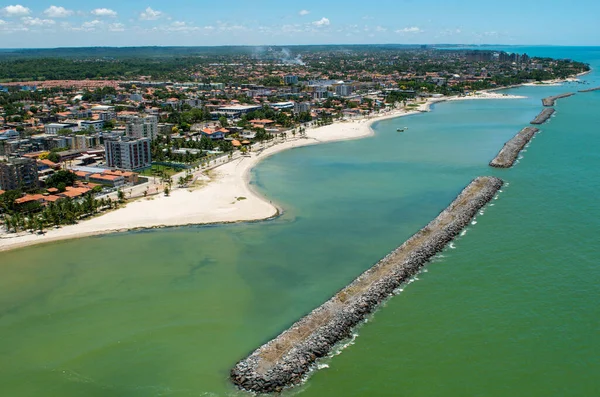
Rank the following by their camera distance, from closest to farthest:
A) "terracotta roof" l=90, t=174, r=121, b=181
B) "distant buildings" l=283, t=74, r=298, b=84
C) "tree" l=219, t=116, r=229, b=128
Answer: "terracotta roof" l=90, t=174, r=121, b=181, "tree" l=219, t=116, r=229, b=128, "distant buildings" l=283, t=74, r=298, b=84

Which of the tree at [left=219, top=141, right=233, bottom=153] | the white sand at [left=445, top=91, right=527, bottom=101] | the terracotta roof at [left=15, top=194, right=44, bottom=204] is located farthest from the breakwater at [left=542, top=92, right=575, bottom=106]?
the terracotta roof at [left=15, top=194, right=44, bottom=204]

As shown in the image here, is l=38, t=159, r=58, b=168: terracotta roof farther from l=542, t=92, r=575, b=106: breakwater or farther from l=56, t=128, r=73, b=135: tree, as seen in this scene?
l=542, t=92, r=575, b=106: breakwater

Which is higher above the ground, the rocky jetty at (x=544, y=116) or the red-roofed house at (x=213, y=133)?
the rocky jetty at (x=544, y=116)

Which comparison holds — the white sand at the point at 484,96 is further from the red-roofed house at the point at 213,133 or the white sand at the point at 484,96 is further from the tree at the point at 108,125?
the tree at the point at 108,125

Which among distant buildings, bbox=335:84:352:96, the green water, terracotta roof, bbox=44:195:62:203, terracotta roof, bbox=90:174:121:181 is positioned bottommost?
the green water

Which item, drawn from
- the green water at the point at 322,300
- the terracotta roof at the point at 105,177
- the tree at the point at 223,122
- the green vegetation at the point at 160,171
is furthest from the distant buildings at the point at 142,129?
the green water at the point at 322,300

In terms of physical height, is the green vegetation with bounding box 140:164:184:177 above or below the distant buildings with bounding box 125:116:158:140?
below

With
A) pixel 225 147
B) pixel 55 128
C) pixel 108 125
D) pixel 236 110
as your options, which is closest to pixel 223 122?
pixel 236 110

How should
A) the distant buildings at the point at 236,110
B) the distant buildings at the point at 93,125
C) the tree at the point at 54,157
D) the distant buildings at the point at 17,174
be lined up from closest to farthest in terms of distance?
the distant buildings at the point at 17,174 → the tree at the point at 54,157 → the distant buildings at the point at 93,125 → the distant buildings at the point at 236,110
